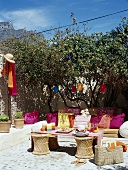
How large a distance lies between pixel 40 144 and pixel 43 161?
764mm

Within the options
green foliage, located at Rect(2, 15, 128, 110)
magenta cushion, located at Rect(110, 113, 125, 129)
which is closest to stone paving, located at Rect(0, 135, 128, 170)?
magenta cushion, located at Rect(110, 113, 125, 129)

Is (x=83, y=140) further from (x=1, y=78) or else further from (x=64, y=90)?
(x=64, y=90)

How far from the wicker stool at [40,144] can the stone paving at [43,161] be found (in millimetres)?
154

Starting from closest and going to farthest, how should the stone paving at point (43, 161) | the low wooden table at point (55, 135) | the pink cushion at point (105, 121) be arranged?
the stone paving at point (43, 161), the low wooden table at point (55, 135), the pink cushion at point (105, 121)

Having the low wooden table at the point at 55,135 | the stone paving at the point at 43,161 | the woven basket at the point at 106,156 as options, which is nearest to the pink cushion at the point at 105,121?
the stone paving at the point at 43,161

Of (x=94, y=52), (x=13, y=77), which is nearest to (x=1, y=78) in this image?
(x=13, y=77)

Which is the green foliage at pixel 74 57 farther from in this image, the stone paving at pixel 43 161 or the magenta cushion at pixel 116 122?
the stone paving at pixel 43 161

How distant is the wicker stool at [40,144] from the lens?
796 cm

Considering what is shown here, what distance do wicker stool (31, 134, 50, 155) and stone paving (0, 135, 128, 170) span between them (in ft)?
0.51

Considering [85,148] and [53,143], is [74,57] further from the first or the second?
[85,148]

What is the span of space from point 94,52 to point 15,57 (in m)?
3.40

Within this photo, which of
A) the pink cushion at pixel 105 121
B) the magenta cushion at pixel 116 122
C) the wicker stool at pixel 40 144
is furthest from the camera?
the pink cushion at pixel 105 121

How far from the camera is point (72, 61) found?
11.5 metres

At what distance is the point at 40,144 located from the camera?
7992mm
